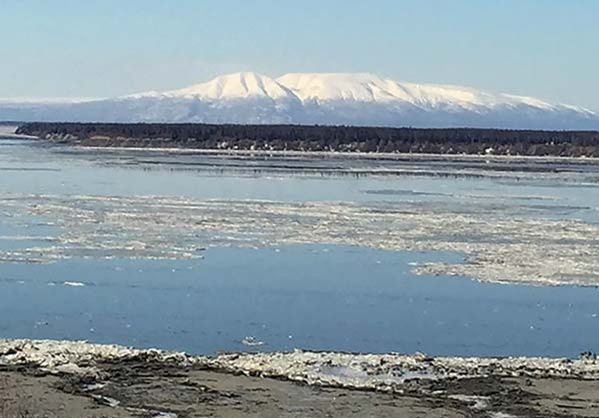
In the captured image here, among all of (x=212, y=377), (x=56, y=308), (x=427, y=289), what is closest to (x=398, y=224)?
(x=427, y=289)

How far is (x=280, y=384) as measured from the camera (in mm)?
9844

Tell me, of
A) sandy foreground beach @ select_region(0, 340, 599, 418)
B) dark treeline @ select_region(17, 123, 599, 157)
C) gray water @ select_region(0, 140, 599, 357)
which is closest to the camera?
sandy foreground beach @ select_region(0, 340, 599, 418)

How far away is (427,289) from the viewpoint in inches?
607

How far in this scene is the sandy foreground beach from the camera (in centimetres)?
894

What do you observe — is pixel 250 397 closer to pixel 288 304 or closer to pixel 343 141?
pixel 288 304

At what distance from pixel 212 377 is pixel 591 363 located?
376 cm

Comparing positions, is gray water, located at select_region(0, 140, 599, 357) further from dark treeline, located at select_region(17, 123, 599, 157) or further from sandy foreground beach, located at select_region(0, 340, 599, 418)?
dark treeline, located at select_region(17, 123, 599, 157)

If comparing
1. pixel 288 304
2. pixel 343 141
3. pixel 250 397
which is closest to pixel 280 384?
pixel 250 397

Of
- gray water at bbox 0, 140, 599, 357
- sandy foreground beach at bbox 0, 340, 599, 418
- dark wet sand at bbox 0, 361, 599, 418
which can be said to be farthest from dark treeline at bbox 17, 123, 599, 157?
dark wet sand at bbox 0, 361, 599, 418

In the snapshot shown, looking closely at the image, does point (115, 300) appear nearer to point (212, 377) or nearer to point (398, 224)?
point (212, 377)

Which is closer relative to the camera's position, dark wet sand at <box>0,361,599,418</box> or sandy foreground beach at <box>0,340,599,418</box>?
dark wet sand at <box>0,361,599,418</box>

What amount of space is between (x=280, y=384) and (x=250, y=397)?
0.56m

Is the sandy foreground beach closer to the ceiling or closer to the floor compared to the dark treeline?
closer to the floor

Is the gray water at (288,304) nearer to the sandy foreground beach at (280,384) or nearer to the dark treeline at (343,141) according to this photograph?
the sandy foreground beach at (280,384)
